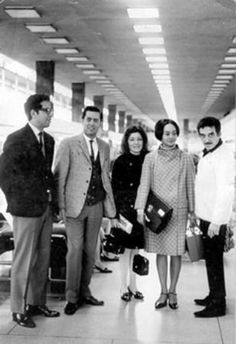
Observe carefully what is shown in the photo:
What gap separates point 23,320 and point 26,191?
2.67ft

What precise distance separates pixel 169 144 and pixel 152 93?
1306cm

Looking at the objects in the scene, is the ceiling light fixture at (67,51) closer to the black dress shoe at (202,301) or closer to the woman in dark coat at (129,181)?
the woman in dark coat at (129,181)

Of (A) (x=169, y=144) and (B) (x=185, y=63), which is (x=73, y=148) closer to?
(A) (x=169, y=144)

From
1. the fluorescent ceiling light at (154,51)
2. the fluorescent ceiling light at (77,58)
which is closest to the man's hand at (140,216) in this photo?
the fluorescent ceiling light at (154,51)

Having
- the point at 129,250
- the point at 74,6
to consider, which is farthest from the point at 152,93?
the point at 129,250

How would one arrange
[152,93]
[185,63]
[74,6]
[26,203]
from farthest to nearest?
[152,93] < [185,63] < [74,6] < [26,203]

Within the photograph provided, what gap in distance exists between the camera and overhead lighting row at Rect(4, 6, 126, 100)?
631 cm

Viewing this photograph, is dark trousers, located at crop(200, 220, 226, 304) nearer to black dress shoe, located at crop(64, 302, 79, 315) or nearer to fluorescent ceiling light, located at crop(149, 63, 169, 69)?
black dress shoe, located at crop(64, 302, 79, 315)

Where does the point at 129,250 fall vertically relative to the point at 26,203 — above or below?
below

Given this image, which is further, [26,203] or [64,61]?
[64,61]

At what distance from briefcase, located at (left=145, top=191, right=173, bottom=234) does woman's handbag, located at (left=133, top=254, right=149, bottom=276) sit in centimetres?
36

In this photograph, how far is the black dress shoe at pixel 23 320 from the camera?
9.66 feet

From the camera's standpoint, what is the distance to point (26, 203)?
2984mm

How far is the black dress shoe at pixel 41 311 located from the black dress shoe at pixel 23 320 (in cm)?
18
